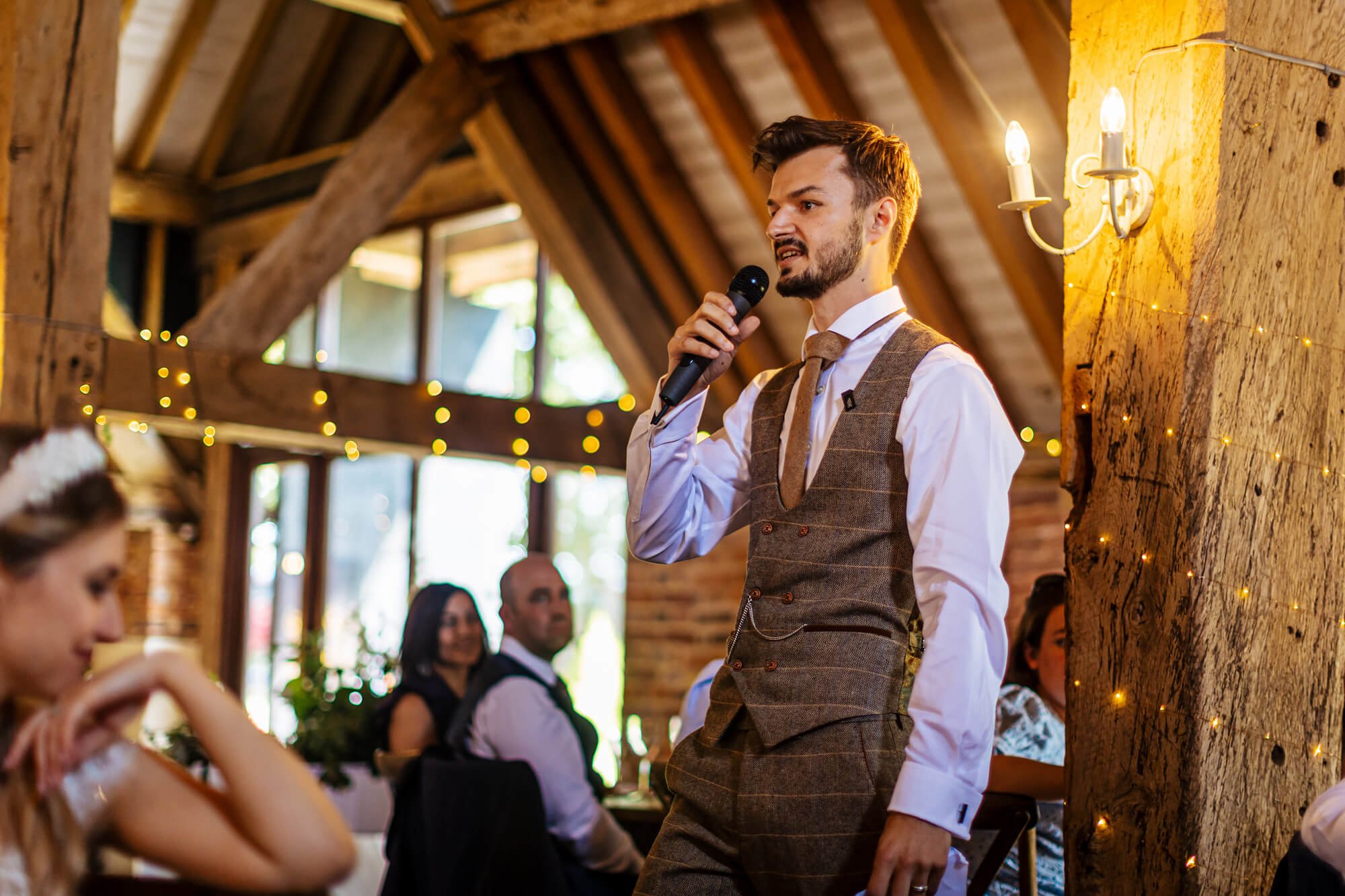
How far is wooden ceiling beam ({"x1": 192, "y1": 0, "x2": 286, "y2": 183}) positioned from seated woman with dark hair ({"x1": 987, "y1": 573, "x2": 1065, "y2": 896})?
645 centimetres

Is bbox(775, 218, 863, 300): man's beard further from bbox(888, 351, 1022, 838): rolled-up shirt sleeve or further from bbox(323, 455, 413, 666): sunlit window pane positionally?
bbox(323, 455, 413, 666): sunlit window pane

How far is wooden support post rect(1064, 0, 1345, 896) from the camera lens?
213cm

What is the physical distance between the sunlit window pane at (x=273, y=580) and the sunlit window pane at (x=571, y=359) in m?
2.28

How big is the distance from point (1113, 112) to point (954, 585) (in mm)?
872

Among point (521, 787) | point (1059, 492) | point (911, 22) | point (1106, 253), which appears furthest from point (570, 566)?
point (1106, 253)

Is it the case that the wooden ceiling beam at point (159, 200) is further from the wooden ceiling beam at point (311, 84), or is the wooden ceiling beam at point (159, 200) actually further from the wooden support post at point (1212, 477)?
the wooden support post at point (1212, 477)

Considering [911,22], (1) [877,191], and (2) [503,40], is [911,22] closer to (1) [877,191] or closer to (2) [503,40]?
(2) [503,40]

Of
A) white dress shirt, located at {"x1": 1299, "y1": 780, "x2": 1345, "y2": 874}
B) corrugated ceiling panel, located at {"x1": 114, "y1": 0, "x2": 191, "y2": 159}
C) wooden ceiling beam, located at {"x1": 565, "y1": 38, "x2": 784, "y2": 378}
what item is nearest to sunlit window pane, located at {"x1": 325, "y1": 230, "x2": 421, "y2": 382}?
corrugated ceiling panel, located at {"x1": 114, "y1": 0, "x2": 191, "y2": 159}

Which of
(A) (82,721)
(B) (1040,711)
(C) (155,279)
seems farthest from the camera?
(C) (155,279)

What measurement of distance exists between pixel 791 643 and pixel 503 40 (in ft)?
14.6

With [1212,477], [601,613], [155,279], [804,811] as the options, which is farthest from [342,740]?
[155,279]

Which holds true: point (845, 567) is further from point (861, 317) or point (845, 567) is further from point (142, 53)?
point (142, 53)

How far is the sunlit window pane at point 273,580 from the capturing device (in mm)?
9141

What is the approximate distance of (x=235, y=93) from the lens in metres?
8.78
